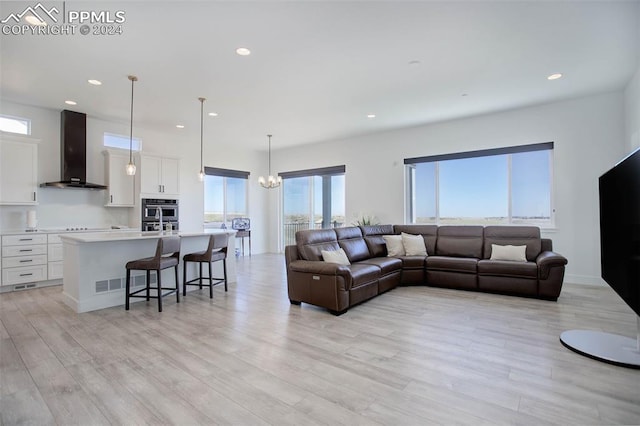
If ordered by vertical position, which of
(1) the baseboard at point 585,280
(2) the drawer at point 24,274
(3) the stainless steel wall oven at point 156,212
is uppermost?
(3) the stainless steel wall oven at point 156,212

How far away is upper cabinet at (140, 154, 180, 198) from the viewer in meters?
6.27

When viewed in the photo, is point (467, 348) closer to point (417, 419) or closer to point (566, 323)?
point (417, 419)

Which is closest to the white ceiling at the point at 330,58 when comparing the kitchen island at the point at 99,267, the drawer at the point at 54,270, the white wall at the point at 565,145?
the white wall at the point at 565,145

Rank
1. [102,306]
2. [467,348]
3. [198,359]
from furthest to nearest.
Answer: [102,306] → [467,348] → [198,359]

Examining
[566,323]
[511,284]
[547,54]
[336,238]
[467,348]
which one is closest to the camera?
[467,348]

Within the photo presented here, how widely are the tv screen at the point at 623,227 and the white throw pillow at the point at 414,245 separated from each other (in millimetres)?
2809

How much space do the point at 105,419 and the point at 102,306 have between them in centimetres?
Result: 265

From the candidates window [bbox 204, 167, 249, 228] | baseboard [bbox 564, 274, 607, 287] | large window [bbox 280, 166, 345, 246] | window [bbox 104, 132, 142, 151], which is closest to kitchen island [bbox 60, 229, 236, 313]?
window [bbox 104, 132, 142, 151]

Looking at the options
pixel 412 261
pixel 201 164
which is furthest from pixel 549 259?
pixel 201 164

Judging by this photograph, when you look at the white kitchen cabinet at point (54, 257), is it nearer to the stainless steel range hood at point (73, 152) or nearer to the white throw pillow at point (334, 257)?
the stainless steel range hood at point (73, 152)

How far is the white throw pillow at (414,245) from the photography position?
18.2ft

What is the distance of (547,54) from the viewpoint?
3631mm

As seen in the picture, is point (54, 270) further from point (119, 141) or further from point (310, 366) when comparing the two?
point (310, 366)

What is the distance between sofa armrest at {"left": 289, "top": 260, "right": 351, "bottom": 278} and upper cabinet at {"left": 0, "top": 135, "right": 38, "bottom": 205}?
4.67 meters
